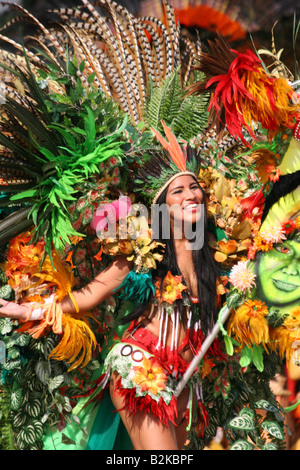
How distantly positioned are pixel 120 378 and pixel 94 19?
1.65 metres

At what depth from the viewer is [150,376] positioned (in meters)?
2.82

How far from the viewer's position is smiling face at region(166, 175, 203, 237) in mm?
2877

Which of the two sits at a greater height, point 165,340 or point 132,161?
point 132,161

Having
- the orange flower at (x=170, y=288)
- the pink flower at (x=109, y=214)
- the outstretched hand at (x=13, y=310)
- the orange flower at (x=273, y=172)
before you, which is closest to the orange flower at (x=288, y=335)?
the orange flower at (x=170, y=288)

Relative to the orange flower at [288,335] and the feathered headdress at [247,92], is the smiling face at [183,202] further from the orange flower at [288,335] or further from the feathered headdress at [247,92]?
the orange flower at [288,335]

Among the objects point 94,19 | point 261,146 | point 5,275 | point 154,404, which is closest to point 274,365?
point 154,404

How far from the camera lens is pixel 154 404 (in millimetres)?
2822

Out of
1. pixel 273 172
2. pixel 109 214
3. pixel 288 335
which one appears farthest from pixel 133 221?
pixel 288 335

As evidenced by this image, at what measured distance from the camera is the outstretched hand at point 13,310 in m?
2.84

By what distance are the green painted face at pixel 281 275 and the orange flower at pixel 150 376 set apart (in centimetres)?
54

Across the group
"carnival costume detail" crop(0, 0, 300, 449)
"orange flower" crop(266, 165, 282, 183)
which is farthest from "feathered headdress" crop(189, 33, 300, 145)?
"orange flower" crop(266, 165, 282, 183)

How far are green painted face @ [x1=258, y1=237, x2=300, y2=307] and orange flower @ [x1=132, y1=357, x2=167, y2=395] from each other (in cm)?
54

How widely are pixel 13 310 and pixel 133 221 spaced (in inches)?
24.9

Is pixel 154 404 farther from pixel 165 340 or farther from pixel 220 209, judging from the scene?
pixel 220 209
